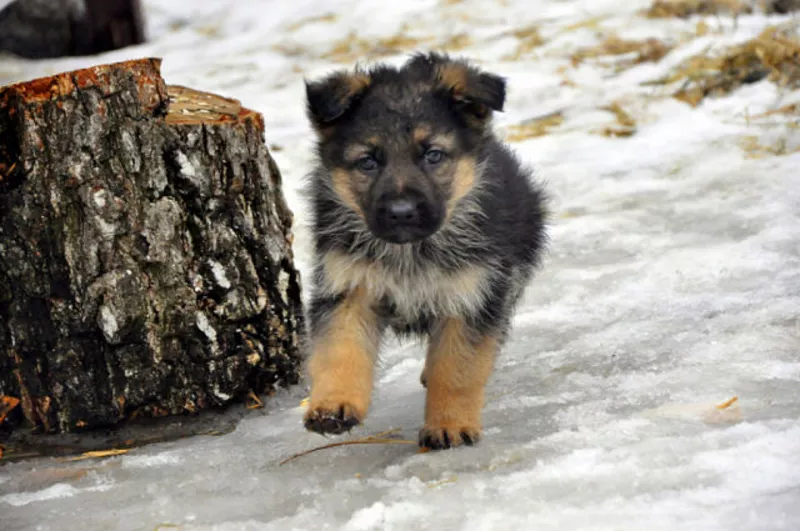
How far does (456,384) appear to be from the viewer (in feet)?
9.66

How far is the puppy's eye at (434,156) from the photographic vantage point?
300cm

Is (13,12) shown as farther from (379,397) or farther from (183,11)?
(379,397)

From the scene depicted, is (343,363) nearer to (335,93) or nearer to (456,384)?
(456,384)

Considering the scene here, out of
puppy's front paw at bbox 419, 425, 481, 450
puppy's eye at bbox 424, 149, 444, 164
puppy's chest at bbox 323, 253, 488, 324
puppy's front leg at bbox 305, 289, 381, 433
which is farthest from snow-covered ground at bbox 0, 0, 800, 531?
puppy's eye at bbox 424, 149, 444, 164

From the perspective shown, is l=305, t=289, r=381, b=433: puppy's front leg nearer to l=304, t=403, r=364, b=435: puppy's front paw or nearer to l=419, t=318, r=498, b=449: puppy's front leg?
l=304, t=403, r=364, b=435: puppy's front paw

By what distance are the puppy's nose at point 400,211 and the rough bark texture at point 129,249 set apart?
0.63m

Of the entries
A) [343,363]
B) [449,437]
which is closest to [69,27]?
[343,363]

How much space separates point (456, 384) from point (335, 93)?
0.99 metres

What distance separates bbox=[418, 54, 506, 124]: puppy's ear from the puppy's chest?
52 centimetres

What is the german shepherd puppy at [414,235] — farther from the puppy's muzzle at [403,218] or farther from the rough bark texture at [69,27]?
the rough bark texture at [69,27]

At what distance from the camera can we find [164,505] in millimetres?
2514

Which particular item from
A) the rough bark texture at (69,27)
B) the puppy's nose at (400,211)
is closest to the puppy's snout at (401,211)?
the puppy's nose at (400,211)

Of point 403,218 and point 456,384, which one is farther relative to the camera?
point 456,384

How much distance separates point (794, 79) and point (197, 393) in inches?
174
